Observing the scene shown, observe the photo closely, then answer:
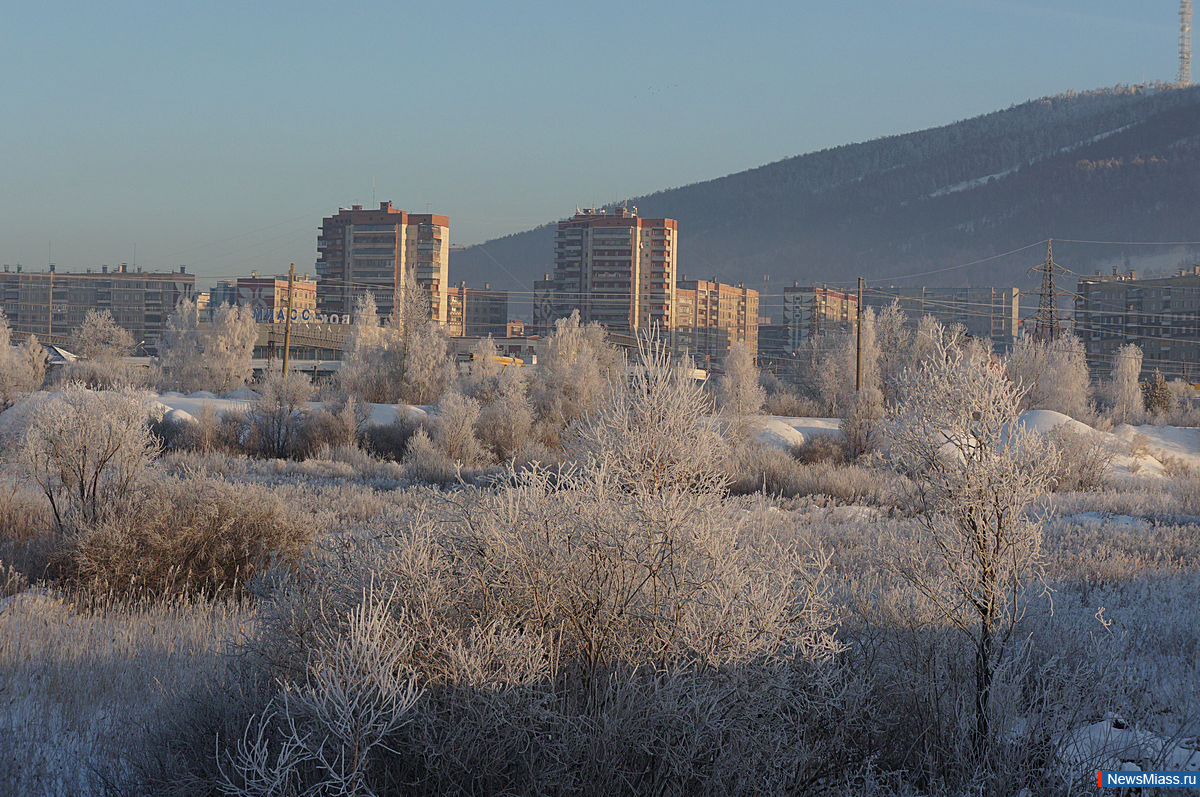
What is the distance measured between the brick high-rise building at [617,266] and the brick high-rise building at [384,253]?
17296mm

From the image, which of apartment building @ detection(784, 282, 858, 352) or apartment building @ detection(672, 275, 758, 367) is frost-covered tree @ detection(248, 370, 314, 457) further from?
apartment building @ detection(784, 282, 858, 352)

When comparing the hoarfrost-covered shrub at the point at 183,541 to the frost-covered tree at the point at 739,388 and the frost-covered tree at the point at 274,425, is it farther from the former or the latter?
the frost-covered tree at the point at 739,388

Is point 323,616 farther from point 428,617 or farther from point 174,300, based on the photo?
point 174,300

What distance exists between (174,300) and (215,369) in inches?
3695

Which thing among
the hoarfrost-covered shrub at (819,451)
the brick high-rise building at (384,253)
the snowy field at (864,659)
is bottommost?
the hoarfrost-covered shrub at (819,451)

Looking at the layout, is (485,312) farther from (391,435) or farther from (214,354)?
(391,435)

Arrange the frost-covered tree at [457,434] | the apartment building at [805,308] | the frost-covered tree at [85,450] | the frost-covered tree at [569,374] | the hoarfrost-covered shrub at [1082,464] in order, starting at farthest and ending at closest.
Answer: the apartment building at [805,308], the frost-covered tree at [569,374], the frost-covered tree at [457,434], the hoarfrost-covered shrub at [1082,464], the frost-covered tree at [85,450]

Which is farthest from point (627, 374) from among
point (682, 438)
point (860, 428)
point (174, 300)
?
point (174, 300)

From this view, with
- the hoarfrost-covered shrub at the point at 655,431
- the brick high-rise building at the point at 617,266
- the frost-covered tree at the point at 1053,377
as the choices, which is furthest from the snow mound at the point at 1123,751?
the brick high-rise building at the point at 617,266

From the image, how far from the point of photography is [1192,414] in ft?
115

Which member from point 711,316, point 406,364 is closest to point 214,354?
point 406,364

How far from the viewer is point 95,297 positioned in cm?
13025

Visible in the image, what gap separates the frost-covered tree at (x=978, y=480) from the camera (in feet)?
13.8

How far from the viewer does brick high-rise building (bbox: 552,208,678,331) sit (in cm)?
Result: 12219
